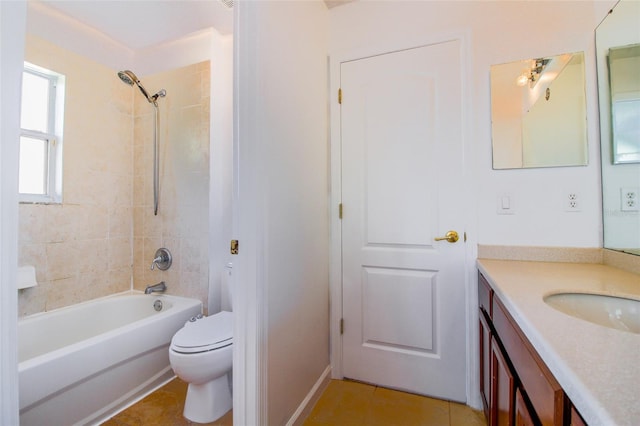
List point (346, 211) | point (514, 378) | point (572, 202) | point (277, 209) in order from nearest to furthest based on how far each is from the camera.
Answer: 1. point (514, 378)
2. point (277, 209)
3. point (572, 202)
4. point (346, 211)

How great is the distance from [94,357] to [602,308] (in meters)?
2.24

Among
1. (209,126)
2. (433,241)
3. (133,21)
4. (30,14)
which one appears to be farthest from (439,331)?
(30,14)

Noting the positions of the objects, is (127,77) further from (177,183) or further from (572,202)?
(572,202)

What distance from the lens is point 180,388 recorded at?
1782mm

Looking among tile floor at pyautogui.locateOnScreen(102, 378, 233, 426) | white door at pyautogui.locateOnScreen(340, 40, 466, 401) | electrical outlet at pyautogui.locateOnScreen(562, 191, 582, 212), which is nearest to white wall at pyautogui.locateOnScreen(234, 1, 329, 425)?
white door at pyautogui.locateOnScreen(340, 40, 466, 401)

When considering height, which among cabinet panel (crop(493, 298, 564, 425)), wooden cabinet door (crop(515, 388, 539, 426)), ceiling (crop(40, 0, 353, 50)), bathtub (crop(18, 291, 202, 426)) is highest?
ceiling (crop(40, 0, 353, 50))

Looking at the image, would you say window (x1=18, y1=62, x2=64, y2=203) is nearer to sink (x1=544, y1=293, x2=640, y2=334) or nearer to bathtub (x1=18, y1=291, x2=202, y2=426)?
bathtub (x1=18, y1=291, x2=202, y2=426)

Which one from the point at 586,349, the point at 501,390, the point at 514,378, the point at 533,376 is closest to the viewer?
the point at 586,349

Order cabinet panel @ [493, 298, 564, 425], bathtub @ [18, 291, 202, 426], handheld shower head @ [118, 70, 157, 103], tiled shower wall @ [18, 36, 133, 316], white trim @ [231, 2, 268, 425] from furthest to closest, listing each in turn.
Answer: handheld shower head @ [118, 70, 157, 103] → tiled shower wall @ [18, 36, 133, 316] → bathtub @ [18, 291, 202, 426] → white trim @ [231, 2, 268, 425] → cabinet panel @ [493, 298, 564, 425]

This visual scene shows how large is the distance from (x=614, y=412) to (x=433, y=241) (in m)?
1.29

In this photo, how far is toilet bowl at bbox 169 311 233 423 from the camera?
143 cm

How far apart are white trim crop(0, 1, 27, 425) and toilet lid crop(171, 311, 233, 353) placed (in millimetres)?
893

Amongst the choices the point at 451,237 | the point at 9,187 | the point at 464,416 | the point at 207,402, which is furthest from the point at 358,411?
the point at 9,187

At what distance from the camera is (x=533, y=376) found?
25.4 inches
